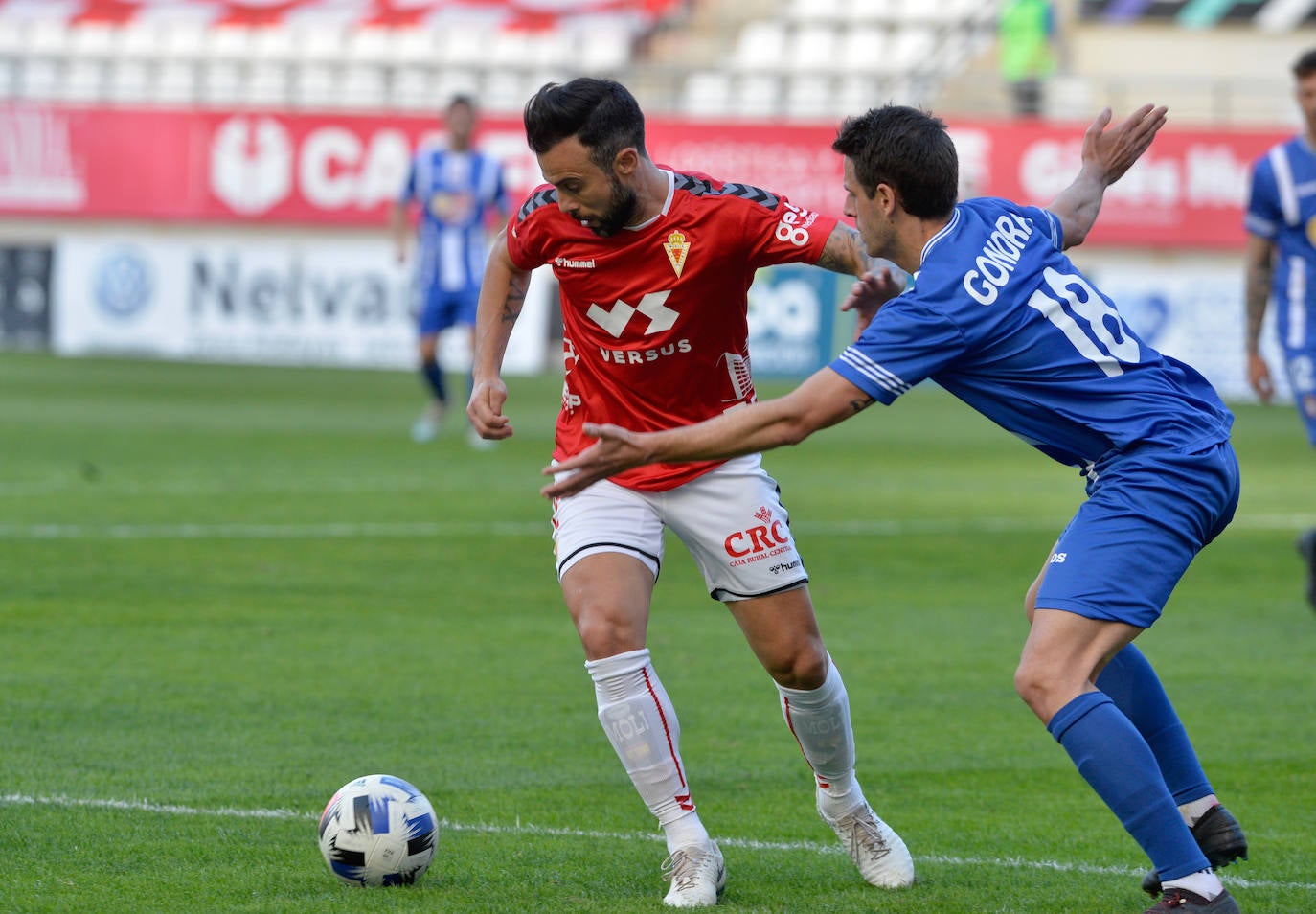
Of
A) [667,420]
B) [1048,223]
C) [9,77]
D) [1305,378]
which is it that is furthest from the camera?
[9,77]

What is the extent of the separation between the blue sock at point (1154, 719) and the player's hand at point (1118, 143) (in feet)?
4.24

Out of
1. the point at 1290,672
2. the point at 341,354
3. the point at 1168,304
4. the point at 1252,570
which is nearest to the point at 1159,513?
the point at 1290,672

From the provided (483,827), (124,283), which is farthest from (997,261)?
(124,283)

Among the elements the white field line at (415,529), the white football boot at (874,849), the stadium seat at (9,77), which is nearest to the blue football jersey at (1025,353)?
the white football boot at (874,849)

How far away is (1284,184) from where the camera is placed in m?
7.83

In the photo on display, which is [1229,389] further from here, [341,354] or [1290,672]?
[1290,672]

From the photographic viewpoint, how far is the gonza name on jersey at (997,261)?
371cm

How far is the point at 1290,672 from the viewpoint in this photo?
716cm

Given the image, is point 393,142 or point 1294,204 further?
point 393,142

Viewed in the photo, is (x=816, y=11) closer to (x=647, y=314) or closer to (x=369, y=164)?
(x=369, y=164)

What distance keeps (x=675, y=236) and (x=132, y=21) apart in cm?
3265

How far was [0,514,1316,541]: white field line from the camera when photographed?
996 cm

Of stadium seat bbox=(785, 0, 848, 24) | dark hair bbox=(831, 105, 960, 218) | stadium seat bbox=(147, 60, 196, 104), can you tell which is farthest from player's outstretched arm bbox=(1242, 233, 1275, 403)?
stadium seat bbox=(785, 0, 848, 24)

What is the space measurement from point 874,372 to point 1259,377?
16.0 feet
